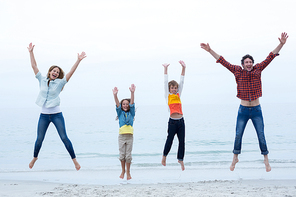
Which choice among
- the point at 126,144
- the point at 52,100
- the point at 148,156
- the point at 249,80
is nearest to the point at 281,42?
the point at 249,80

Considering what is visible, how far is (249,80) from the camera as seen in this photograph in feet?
20.4

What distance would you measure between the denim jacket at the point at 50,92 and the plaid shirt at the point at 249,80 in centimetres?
337

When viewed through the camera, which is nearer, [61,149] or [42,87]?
[42,87]

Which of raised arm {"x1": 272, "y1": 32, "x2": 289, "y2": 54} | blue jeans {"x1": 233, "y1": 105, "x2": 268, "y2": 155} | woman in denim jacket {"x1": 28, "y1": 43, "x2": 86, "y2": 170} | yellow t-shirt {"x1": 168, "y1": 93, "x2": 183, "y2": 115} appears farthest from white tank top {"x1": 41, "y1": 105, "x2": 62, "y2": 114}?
raised arm {"x1": 272, "y1": 32, "x2": 289, "y2": 54}

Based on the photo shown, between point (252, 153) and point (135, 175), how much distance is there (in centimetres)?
733

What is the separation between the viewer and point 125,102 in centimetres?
686

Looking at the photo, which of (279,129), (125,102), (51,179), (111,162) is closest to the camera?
(125,102)

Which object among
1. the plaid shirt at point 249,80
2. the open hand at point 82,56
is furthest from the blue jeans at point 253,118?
the open hand at point 82,56

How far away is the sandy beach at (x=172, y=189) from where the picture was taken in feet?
22.7

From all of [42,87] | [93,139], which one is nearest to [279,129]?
[93,139]

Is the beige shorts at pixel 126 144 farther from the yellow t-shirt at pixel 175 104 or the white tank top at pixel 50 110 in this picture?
the white tank top at pixel 50 110

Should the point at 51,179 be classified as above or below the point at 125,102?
below

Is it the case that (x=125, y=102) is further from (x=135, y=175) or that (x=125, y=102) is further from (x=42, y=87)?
(x=135, y=175)

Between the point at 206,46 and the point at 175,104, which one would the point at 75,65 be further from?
the point at 206,46
